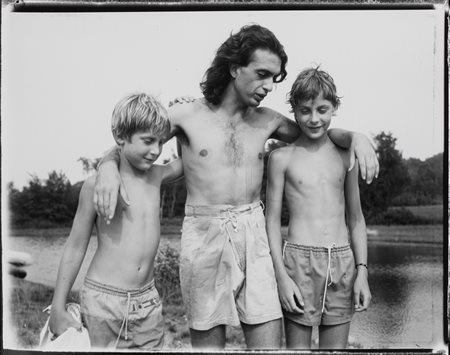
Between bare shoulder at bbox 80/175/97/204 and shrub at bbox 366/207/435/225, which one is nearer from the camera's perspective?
bare shoulder at bbox 80/175/97/204

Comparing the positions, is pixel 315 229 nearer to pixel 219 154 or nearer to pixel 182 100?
pixel 219 154

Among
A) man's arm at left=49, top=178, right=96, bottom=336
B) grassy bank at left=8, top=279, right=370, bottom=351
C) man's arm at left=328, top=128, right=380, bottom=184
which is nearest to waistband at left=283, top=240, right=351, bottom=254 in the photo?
man's arm at left=328, top=128, right=380, bottom=184

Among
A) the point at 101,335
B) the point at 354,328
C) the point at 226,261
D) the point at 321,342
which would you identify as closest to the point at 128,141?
the point at 226,261

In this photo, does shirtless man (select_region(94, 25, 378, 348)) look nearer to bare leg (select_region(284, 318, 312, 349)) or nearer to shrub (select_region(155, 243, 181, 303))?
bare leg (select_region(284, 318, 312, 349))

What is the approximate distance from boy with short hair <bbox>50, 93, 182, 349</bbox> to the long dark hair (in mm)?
381

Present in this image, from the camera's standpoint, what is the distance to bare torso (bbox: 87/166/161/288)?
10.8 feet

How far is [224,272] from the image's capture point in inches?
135

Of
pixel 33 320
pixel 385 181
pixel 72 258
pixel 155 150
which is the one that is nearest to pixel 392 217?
pixel 385 181

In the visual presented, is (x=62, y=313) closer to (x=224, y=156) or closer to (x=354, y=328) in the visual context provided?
(x=224, y=156)

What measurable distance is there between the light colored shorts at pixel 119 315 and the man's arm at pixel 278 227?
0.73 meters

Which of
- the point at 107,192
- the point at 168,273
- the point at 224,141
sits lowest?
the point at 168,273

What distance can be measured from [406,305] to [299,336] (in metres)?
0.89

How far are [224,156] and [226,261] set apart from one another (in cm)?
62

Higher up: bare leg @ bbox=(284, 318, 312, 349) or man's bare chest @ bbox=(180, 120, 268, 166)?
man's bare chest @ bbox=(180, 120, 268, 166)
